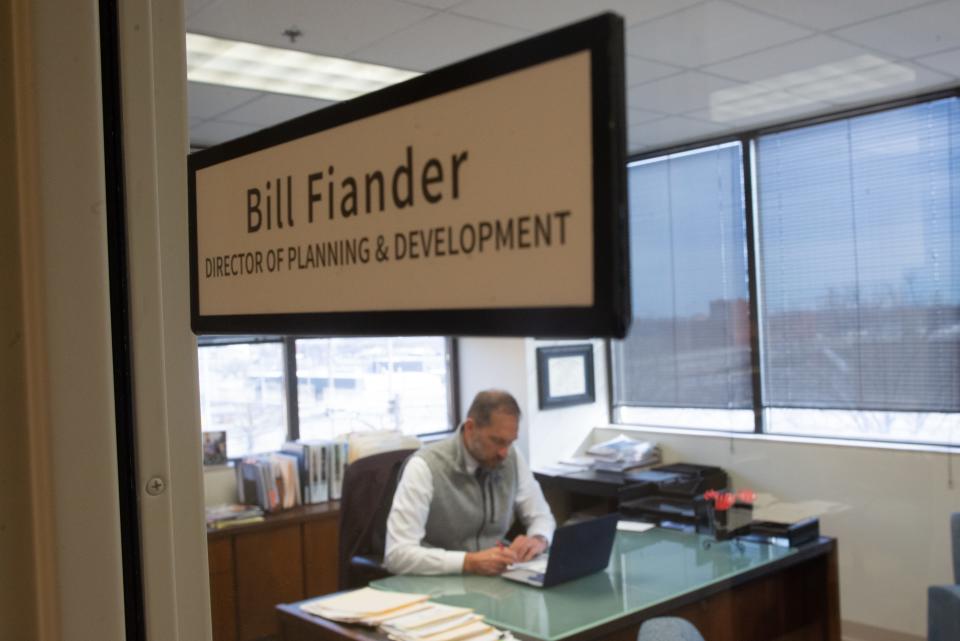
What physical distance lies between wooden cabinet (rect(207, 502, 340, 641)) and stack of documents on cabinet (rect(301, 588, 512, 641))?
0.53 feet

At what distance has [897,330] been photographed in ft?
10.4

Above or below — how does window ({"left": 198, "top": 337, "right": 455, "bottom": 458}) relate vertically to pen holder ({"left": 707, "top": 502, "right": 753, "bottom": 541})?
above

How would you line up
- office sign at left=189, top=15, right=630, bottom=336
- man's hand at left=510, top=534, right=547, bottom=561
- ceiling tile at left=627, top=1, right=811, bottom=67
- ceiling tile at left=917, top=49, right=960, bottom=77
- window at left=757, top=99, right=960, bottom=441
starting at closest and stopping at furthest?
1. office sign at left=189, top=15, right=630, bottom=336
2. ceiling tile at left=627, top=1, right=811, bottom=67
3. ceiling tile at left=917, top=49, right=960, bottom=77
4. man's hand at left=510, top=534, right=547, bottom=561
5. window at left=757, top=99, right=960, bottom=441

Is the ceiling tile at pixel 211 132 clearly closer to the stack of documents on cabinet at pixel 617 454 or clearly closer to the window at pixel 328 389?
the window at pixel 328 389

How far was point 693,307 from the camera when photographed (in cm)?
342

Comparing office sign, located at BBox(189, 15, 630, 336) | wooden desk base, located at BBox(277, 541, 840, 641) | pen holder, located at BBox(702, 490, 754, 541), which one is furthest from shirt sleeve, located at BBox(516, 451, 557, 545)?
office sign, located at BBox(189, 15, 630, 336)

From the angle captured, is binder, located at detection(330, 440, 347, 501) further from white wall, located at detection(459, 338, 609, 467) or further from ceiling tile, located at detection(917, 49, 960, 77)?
ceiling tile, located at detection(917, 49, 960, 77)

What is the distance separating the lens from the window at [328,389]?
225cm

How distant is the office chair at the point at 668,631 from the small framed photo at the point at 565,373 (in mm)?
1392

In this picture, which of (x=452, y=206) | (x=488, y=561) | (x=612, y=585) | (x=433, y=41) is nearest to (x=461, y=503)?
(x=488, y=561)

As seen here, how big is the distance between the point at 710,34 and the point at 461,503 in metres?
1.80

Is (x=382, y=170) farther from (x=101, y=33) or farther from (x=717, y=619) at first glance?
(x=717, y=619)

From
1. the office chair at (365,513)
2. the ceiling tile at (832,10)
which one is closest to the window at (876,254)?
the ceiling tile at (832,10)

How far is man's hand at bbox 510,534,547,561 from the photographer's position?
2756mm
